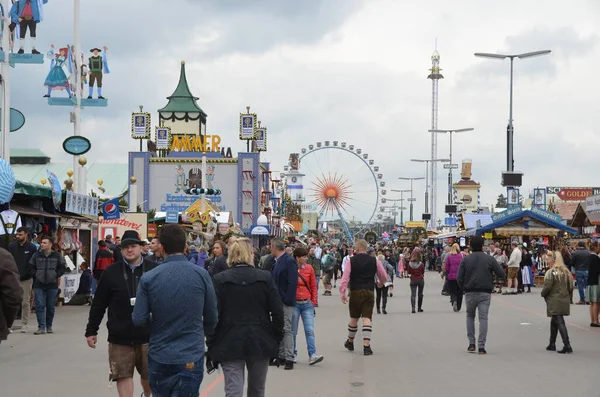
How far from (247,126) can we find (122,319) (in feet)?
239

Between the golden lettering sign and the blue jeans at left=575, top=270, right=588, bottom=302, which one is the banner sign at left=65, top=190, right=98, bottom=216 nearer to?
the blue jeans at left=575, top=270, right=588, bottom=302

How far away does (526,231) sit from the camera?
131 feet

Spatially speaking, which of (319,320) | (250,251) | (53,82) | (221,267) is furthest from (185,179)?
(250,251)

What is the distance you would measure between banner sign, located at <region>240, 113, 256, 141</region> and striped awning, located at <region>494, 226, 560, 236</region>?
42551 mm

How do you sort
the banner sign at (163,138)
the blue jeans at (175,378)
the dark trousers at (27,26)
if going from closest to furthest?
the blue jeans at (175,378) < the dark trousers at (27,26) < the banner sign at (163,138)

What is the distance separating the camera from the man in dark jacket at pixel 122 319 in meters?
7.62

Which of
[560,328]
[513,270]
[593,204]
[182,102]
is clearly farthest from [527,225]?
[182,102]

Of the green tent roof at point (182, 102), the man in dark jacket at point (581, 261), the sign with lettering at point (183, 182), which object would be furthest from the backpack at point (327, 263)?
the green tent roof at point (182, 102)

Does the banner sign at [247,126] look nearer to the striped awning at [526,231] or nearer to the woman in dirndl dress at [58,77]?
the striped awning at [526,231]

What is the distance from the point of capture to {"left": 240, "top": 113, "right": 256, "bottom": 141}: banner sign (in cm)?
7994

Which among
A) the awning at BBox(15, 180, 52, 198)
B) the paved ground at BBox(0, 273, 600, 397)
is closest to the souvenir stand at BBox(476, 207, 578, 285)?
the paved ground at BBox(0, 273, 600, 397)

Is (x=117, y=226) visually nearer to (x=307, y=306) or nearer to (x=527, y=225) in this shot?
(x=307, y=306)

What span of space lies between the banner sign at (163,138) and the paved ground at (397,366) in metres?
63.9

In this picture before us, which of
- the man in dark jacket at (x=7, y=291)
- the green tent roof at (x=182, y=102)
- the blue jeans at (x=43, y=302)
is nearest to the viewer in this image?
the man in dark jacket at (x=7, y=291)
